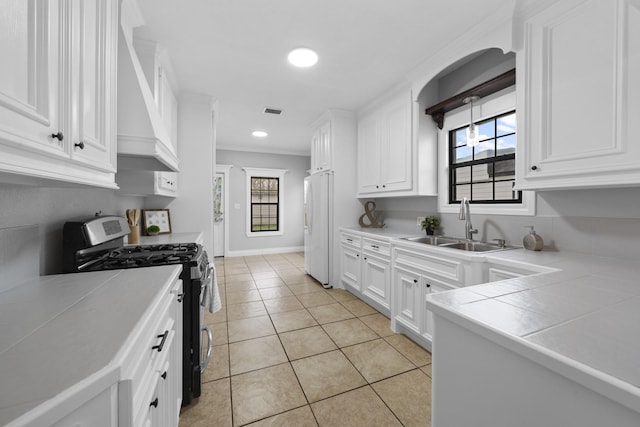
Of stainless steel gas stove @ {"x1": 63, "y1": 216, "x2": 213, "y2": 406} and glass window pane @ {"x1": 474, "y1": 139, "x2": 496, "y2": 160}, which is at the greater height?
glass window pane @ {"x1": 474, "y1": 139, "x2": 496, "y2": 160}

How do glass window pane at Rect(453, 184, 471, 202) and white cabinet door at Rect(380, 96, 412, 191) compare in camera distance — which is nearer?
glass window pane at Rect(453, 184, 471, 202)

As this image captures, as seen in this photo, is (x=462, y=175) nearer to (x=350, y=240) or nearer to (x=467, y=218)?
(x=467, y=218)

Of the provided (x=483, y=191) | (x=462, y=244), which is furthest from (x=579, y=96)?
(x=462, y=244)

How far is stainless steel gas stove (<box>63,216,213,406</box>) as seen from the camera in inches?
50.9

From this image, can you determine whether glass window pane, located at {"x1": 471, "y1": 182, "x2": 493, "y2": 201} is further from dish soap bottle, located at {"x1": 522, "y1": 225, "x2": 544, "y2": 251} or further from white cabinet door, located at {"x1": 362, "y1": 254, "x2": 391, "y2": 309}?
white cabinet door, located at {"x1": 362, "y1": 254, "x2": 391, "y2": 309}

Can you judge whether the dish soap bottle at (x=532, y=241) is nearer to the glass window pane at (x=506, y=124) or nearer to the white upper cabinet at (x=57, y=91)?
the glass window pane at (x=506, y=124)

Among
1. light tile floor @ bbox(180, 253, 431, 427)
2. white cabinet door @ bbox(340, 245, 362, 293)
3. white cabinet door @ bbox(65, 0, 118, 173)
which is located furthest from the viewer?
white cabinet door @ bbox(340, 245, 362, 293)

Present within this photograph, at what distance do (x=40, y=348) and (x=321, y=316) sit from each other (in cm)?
246

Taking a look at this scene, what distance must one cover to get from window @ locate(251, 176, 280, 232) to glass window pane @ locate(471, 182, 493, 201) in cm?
468

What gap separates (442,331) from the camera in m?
0.85

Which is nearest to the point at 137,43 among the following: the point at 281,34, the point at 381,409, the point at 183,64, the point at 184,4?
the point at 183,64

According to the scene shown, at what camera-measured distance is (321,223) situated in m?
3.86

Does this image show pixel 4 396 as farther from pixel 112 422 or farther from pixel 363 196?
pixel 363 196

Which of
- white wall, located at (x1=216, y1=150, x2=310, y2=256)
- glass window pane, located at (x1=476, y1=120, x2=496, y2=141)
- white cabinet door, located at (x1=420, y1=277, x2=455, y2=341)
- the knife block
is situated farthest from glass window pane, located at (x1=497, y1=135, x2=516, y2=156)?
white wall, located at (x1=216, y1=150, x2=310, y2=256)
